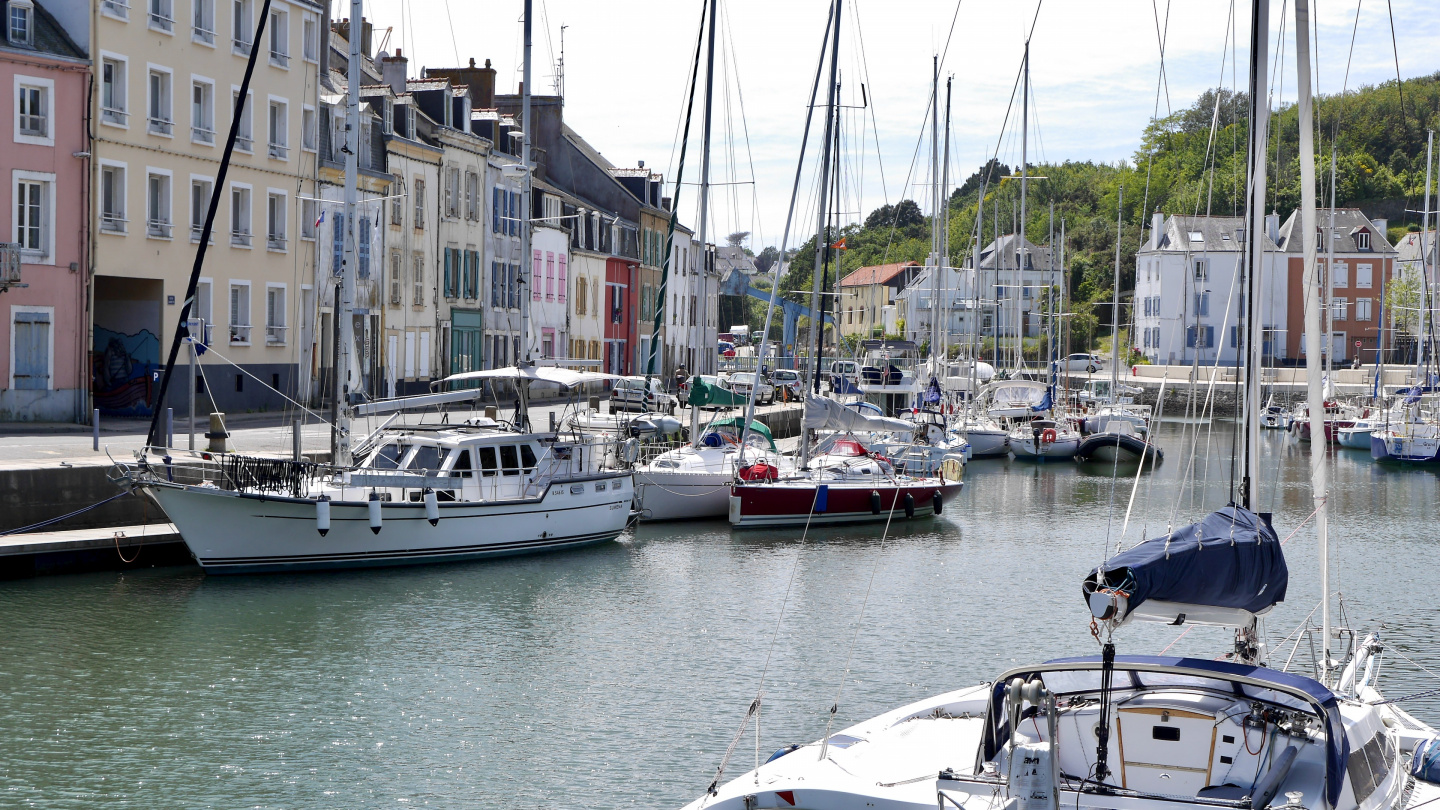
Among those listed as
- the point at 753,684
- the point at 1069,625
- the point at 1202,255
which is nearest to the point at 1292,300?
the point at 1202,255

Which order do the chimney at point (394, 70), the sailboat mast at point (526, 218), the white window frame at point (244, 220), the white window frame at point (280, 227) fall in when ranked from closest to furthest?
the sailboat mast at point (526, 218) → the white window frame at point (244, 220) → the white window frame at point (280, 227) → the chimney at point (394, 70)

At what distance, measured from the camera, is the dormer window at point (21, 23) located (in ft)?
108

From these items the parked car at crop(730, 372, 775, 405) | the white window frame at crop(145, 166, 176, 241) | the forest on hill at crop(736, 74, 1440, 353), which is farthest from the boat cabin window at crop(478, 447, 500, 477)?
the forest on hill at crop(736, 74, 1440, 353)

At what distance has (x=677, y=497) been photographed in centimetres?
3166

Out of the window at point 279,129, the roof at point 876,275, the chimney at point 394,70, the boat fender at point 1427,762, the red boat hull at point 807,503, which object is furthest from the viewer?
the roof at point 876,275

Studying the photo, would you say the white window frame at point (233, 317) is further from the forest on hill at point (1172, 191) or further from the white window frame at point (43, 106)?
the forest on hill at point (1172, 191)

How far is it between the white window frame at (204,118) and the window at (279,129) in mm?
2848

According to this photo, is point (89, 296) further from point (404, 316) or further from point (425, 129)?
point (425, 129)

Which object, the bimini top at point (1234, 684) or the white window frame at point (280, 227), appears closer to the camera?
the bimini top at point (1234, 684)

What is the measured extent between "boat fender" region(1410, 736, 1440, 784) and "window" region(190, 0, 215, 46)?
36270mm

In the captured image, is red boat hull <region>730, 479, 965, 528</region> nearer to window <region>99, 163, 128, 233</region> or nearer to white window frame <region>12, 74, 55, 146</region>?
window <region>99, 163, 128, 233</region>

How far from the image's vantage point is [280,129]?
41.5 metres

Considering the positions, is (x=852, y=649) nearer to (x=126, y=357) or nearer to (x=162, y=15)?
(x=126, y=357)

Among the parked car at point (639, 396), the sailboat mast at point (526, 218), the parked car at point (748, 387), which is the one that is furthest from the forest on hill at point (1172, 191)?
the sailboat mast at point (526, 218)
